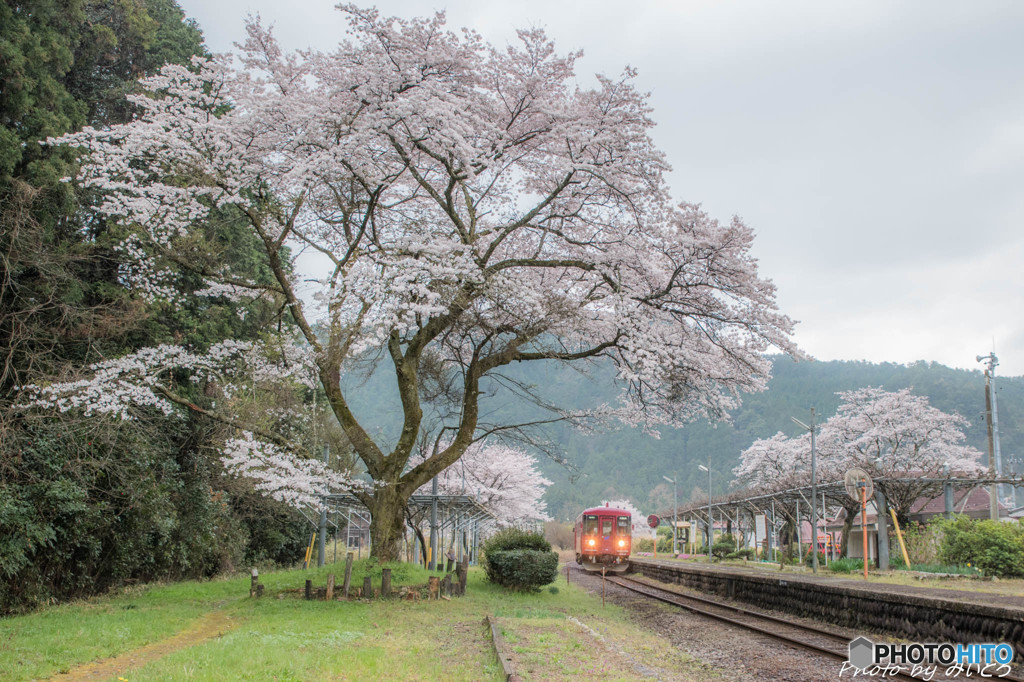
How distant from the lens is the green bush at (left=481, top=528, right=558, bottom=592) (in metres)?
Answer: 17.8

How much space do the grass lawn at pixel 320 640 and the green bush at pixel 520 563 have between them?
2.23m

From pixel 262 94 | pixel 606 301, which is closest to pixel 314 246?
pixel 262 94

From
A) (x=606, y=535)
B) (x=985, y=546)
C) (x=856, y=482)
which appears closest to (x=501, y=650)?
(x=856, y=482)

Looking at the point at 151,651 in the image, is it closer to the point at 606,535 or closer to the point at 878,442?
the point at 606,535

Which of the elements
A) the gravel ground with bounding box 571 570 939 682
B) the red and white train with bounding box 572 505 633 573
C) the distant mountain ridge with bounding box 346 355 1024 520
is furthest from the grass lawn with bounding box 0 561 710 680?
the distant mountain ridge with bounding box 346 355 1024 520

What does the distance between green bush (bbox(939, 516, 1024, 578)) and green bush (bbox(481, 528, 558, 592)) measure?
10893 mm

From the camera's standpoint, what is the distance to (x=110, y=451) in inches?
585

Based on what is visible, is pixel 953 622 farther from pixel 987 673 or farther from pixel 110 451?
pixel 110 451

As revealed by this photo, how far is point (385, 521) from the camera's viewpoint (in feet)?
50.0

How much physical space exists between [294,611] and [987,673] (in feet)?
33.5

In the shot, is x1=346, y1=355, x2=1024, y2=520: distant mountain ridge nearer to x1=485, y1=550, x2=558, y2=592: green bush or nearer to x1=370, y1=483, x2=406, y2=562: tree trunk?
x1=485, y1=550, x2=558, y2=592: green bush

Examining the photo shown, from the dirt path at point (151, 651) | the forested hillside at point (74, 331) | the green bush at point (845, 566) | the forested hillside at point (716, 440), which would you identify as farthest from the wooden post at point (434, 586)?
the forested hillside at point (716, 440)

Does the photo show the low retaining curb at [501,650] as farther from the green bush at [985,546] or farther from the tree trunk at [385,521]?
the green bush at [985,546]

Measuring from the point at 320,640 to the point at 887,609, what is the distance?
8.48 metres
